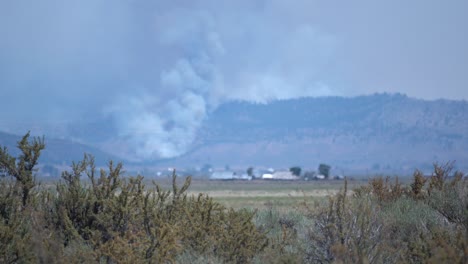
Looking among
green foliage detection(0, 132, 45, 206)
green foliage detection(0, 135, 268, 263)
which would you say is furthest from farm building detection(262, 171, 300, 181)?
green foliage detection(0, 135, 268, 263)

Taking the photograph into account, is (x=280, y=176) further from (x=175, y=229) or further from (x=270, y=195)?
(x=175, y=229)

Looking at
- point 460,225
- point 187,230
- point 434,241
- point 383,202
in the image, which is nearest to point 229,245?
point 187,230

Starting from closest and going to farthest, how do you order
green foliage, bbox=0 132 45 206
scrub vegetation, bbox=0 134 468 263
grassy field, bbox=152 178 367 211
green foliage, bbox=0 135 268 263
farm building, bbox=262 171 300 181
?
scrub vegetation, bbox=0 134 468 263 < green foliage, bbox=0 135 268 263 < green foliage, bbox=0 132 45 206 < grassy field, bbox=152 178 367 211 < farm building, bbox=262 171 300 181

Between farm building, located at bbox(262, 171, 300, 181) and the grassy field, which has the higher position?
farm building, located at bbox(262, 171, 300, 181)

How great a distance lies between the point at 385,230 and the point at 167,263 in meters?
3.92

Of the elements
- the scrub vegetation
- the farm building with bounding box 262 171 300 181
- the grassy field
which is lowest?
the scrub vegetation

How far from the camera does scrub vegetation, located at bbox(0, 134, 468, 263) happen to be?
1338cm

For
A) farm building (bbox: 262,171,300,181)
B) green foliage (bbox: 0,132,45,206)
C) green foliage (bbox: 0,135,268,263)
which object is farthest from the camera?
farm building (bbox: 262,171,300,181)

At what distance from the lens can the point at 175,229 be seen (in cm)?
1416

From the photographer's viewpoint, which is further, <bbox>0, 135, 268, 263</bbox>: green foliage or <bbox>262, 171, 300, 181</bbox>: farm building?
<bbox>262, 171, 300, 181</bbox>: farm building

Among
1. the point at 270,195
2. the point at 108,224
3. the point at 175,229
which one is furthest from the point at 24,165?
the point at 270,195

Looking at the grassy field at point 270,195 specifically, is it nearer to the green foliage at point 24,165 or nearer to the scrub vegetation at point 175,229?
the scrub vegetation at point 175,229

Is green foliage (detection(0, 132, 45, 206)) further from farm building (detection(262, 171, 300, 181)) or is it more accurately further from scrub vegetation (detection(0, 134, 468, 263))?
farm building (detection(262, 171, 300, 181))

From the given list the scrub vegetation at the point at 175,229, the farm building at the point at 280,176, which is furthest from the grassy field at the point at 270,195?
the farm building at the point at 280,176
